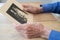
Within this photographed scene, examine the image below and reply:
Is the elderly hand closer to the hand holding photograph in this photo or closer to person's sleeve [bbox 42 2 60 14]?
the hand holding photograph

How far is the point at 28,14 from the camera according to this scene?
1.14 meters

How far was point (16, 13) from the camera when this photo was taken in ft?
3.44

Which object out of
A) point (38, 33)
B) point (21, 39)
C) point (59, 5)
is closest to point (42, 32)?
point (38, 33)

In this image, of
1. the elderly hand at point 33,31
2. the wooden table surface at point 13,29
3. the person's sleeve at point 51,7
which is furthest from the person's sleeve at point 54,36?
the person's sleeve at point 51,7

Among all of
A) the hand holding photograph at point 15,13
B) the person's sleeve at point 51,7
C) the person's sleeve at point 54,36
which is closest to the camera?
the person's sleeve at point 54,36

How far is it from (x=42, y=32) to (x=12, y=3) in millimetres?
350

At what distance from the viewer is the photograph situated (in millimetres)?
1007

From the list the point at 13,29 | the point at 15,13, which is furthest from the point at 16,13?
the point at 13,29

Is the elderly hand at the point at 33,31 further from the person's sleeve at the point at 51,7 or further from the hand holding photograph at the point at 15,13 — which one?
the person's sleeve at the point at 51,7

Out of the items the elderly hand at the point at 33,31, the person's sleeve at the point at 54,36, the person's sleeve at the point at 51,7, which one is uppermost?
the person's sleeve at the point at 51,7

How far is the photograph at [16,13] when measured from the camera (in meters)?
1.01

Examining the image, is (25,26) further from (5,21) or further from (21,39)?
(5,21)

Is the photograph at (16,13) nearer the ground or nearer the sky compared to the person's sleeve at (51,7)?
nearer the ground

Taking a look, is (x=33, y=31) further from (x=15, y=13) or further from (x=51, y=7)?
(x=51, y=7)
